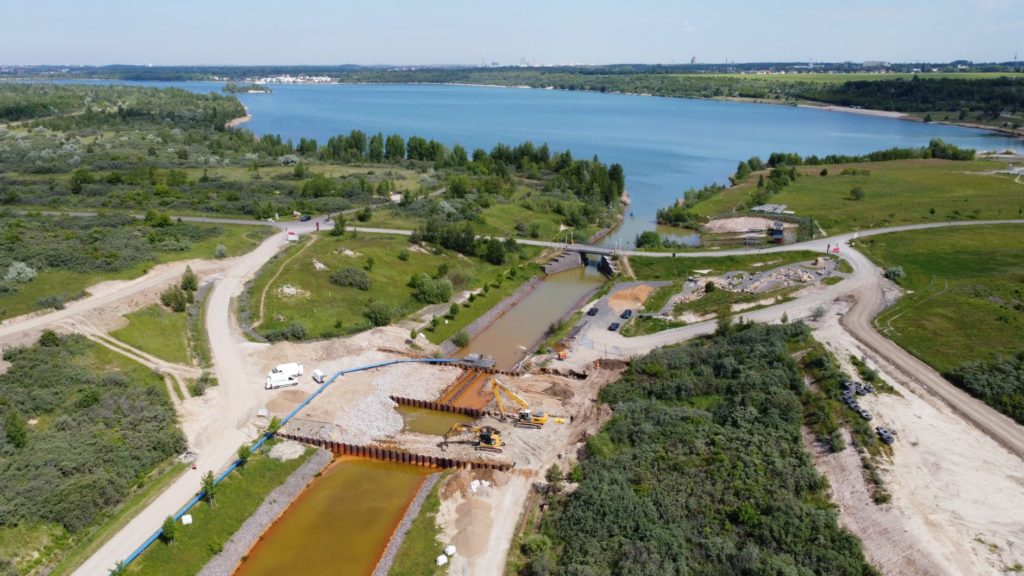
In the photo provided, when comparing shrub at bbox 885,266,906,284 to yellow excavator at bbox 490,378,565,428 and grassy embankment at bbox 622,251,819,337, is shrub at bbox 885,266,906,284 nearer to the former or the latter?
grassy embankment at bbox 622,251,819,337

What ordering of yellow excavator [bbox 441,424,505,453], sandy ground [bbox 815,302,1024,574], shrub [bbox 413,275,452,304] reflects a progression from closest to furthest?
1. sandy ground [bbox 815,302,1024,574]
2. yellow excavator [bbox 441,424,505,453]
3. shrub [bbox 413,275,452,304]

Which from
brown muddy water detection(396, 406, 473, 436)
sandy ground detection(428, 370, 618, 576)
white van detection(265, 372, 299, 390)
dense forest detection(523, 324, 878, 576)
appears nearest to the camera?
dense forest detection(523, 324, 878, 576)

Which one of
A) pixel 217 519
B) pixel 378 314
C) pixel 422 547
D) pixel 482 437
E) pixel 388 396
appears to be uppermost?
pixel 378 314

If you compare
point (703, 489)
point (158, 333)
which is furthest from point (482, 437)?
point (158, 333)

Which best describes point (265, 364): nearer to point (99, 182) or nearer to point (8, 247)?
point (8, 247)

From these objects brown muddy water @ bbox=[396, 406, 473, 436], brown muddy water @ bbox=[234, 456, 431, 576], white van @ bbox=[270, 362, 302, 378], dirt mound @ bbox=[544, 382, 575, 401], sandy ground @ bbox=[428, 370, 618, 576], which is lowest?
brown muddy water @ bbox=[234, 456, 431, 576]

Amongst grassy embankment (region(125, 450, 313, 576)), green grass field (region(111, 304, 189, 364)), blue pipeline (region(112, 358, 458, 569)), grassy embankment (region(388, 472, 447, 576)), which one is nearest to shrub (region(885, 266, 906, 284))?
blue pipeline (region(112, 358, 458, 569))

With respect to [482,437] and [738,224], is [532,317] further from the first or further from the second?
[738,224]

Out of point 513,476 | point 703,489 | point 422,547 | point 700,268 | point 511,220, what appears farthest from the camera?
point 511,220
